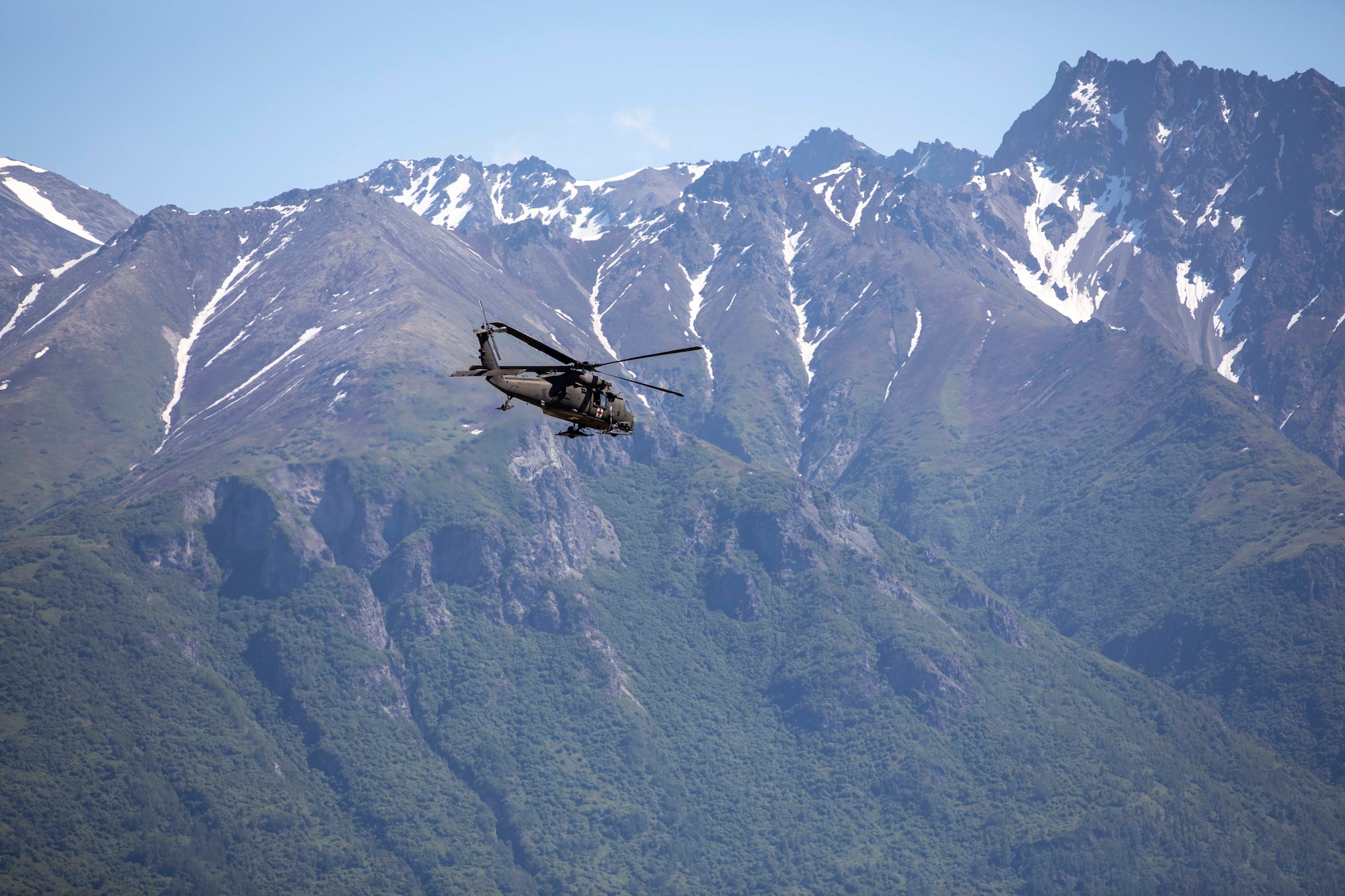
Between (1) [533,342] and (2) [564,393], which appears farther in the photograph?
(2) [564,393]

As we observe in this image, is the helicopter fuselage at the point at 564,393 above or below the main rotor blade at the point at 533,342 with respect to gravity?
below

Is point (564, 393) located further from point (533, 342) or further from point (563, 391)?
point (533, 342)

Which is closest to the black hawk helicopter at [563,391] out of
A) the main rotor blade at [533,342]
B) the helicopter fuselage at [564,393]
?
the helicopter fuselage at [564,393]

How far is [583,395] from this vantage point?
112312 mm

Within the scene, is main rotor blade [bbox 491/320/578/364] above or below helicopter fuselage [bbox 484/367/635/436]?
above

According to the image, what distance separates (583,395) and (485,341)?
37.5 feet

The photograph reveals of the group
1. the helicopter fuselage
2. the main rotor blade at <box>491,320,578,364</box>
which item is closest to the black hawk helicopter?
the helicopter fuselage

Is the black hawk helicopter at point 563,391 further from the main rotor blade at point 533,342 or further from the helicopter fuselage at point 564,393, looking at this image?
the main rotor blade at point 533,342

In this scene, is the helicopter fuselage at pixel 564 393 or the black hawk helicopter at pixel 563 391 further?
the helicopter fuselage at pixel 564 393

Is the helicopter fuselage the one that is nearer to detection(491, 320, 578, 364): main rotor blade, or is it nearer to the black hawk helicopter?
the black hawk helicopter

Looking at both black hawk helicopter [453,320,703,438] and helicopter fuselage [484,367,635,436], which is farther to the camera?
helicopter fuselage [484,367,635,436]

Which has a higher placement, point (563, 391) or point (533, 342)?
point (533, 342)

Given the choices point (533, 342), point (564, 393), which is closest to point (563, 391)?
point (564, 393)

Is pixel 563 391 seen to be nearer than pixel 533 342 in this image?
No
